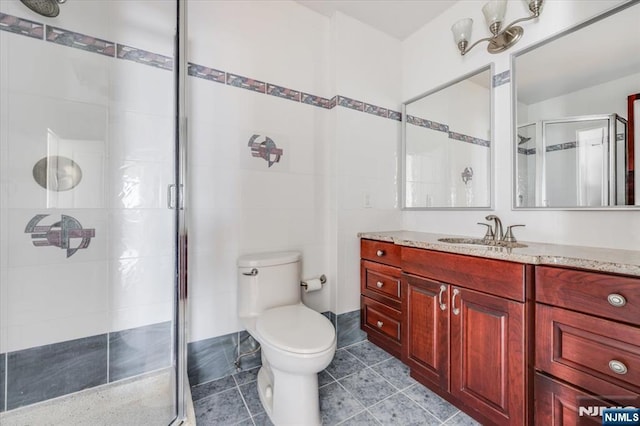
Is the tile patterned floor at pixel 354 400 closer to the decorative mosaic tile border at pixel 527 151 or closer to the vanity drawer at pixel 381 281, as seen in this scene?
the vanity drawer at pixel 381 281

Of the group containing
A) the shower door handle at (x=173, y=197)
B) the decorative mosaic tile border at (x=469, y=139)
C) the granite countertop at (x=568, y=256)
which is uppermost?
the decorative mosaic tile border at (x=469, y=139)

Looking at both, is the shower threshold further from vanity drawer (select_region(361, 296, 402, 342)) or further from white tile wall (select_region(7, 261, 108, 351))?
vanity drawer (select_region(361, 296, 402, 342))

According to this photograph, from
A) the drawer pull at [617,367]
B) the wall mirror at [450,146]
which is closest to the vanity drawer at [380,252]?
the wall mirror at [450,146]

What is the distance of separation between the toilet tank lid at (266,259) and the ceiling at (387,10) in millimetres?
1747

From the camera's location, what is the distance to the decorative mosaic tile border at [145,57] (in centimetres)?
128

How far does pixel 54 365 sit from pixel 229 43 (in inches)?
73.6

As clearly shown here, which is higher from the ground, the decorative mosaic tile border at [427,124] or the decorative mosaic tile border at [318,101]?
the decorative mosaic tile border at [318,101]

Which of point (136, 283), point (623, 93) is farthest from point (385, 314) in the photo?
point (623, 93)

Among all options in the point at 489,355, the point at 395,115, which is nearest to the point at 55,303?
the point at 489,355

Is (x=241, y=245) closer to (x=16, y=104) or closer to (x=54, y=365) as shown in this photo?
(x=54, y=365)

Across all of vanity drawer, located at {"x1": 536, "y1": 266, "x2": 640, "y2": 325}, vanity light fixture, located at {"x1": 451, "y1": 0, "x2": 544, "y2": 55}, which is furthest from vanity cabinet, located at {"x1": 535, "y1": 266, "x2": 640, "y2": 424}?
vanity light fixture, located at {"x1": 451, "y1": 0, "x2": 544, "y2": 55}

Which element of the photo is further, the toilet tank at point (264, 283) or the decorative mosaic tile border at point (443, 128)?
the decorative mosaic tile border at point (443, 128)

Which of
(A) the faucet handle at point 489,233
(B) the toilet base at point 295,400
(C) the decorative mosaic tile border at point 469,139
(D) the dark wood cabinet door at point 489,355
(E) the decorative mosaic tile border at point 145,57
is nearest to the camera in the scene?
(D) the dark wood cabinet door at point 489,355

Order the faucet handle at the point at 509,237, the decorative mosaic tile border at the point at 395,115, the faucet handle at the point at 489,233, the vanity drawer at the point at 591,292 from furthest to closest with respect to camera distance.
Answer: the decorative mosaic tile border at the point at 395,115, the faucet handle at the point at 489,233, the faucet handle at the point at 509,237, the vanity drawer at the point at 591,292
